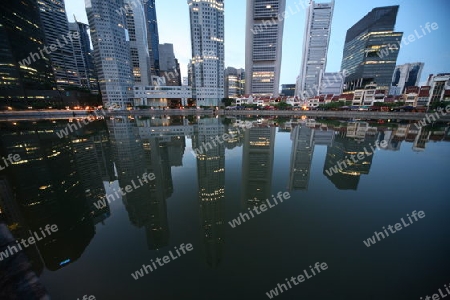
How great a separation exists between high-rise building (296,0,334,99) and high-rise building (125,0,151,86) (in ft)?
363

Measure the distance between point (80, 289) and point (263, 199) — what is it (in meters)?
6.44

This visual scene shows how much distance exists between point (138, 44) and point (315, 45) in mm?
126008

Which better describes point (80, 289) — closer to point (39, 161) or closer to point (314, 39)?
point (39, 161)

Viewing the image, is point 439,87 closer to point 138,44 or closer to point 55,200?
point 55,200

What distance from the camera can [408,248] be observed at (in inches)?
185

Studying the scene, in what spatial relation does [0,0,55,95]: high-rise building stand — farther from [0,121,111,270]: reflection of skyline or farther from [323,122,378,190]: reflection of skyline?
[323,122,378,190]: reflection of skyline

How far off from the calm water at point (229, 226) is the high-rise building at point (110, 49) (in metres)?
88.1

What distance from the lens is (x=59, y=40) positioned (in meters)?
110

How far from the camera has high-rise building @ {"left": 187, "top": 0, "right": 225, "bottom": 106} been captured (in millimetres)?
78062

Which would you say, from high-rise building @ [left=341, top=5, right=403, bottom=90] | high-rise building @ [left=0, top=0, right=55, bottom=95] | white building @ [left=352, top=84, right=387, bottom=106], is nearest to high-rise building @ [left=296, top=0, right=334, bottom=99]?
high-rise building @ [left=341, top=5, right=403, bottom=90]

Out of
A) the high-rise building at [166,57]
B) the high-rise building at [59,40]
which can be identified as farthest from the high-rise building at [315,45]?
the high-rise building at [59,40]

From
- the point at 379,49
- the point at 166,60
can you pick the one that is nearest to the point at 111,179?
the point at 379,49

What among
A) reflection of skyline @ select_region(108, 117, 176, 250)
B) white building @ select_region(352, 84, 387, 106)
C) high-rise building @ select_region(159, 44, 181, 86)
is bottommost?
reflection of skyline @ select_region(108, 117, 176, 250)

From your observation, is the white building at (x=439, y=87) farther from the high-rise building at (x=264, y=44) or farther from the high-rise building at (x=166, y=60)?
the high-rise building at (x=166, y=60)
